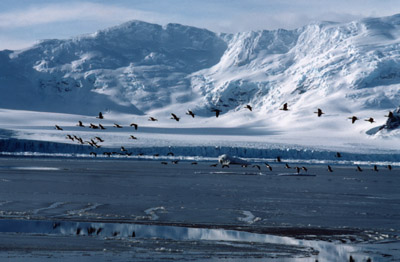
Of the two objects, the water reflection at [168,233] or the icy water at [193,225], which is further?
the water reflection at [168,233]

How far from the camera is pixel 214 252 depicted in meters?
24.1

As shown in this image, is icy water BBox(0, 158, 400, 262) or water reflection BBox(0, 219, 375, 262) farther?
water reflection BBox(0, 219, 375, 262)

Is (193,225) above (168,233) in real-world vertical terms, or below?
above

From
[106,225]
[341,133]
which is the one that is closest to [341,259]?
[106,225]

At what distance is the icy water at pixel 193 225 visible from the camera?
78.4 ft

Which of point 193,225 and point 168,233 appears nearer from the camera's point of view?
point 168,233

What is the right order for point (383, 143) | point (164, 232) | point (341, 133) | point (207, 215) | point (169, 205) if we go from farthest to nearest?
point (341, 133)
point (383, 143)
point (169, 205)
point (207, 215)
point (164, 232)

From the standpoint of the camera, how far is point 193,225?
29953 millimetres

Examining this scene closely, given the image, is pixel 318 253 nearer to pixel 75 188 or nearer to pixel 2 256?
pixel 2 256

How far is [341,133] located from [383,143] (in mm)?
29688

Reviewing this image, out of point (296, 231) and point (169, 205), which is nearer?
point (296, 231)

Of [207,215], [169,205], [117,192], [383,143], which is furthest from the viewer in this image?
[383,143]

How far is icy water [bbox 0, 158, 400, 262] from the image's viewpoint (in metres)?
23.9

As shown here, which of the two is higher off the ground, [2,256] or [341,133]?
[341,133]
